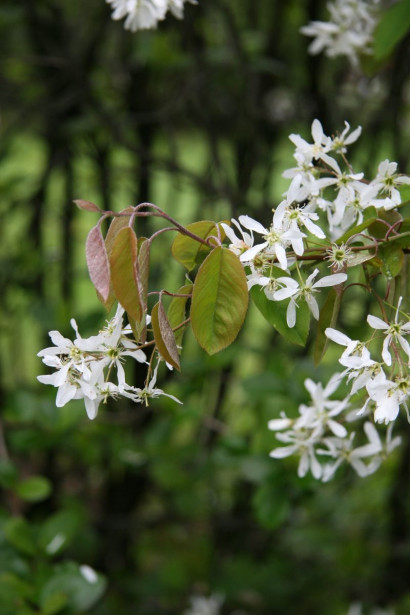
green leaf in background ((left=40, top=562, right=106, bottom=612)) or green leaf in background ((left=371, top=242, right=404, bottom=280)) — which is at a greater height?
green leaf in background ((left=371, top=242, right=404, bottom=280))

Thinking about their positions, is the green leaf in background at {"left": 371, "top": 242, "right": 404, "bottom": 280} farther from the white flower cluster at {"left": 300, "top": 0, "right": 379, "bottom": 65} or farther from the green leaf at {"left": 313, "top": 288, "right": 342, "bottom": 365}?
the white flower cluster at {"left": 300, "top": 0, "right": 379, "bottom": 65}

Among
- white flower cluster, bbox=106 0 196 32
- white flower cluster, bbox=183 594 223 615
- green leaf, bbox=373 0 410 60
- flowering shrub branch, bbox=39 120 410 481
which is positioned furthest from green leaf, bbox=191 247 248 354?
white flower cluster, bbox=183 594 223 615

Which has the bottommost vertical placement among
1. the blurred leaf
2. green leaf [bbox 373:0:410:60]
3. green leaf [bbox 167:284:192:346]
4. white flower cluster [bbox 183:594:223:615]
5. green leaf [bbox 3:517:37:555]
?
white flower cluster [bbox 183:594:223:615]

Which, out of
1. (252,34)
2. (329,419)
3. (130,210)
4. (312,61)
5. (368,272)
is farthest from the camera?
(312,61)

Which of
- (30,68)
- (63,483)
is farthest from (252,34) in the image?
(63,483)

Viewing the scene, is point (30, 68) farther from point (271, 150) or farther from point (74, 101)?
point (271, 150)

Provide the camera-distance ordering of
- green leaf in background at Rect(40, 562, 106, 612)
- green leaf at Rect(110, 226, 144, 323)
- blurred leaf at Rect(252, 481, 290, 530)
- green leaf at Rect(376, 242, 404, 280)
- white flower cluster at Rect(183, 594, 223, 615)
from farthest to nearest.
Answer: white flower cluster at Rect(183, 594, 223, 615) → blurred leaf at Rect(252, 481, 290, 530) → green leaf in background at Rect(40, 562, 106, 612) → green leaf at Rect(376, 242, 404, 280) → green leaf at Rect(110, 226, 144, 323)

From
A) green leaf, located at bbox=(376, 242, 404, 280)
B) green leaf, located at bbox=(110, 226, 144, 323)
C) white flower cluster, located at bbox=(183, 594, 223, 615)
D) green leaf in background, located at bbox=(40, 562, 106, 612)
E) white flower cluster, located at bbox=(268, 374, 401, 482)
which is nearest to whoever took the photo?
green leaf, located at bbox=(110, 226, 144, 323)

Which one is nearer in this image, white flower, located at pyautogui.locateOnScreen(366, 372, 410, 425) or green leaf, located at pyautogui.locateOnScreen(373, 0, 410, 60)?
white flower, located at pyautogui.locateOnScreen(366, 372, 410, 425)
